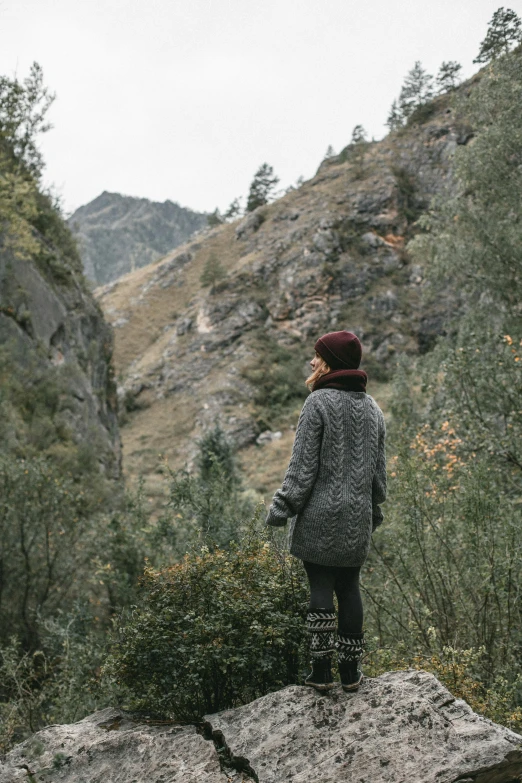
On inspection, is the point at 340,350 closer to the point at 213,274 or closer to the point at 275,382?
the point at 275,382

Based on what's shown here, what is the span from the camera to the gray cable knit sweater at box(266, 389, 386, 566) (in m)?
3.70

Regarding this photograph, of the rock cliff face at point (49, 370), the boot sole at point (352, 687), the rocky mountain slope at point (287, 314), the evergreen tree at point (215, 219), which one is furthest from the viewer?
the evergreen tree at point (215, 219)

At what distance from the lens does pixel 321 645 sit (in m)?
3.61

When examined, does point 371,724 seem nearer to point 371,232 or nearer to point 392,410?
point 392,410

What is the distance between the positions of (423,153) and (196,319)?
85.3 feet

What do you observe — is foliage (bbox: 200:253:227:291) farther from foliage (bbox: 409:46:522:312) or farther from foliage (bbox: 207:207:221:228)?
foliage (bbox: 409:46:522:312)

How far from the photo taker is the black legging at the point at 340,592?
3660 millimetres

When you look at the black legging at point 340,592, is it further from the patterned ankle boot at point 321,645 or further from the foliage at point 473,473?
the foliage at point 473,473

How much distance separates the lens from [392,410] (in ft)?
64.2

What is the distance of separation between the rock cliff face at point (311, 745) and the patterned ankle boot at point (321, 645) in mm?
85

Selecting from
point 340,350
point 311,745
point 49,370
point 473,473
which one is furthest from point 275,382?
point 311,745

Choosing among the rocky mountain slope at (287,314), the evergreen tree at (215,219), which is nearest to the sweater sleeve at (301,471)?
the rocky mountain slope at (287,314)

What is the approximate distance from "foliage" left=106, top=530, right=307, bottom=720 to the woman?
0.38 metres

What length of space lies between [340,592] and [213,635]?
922mm
